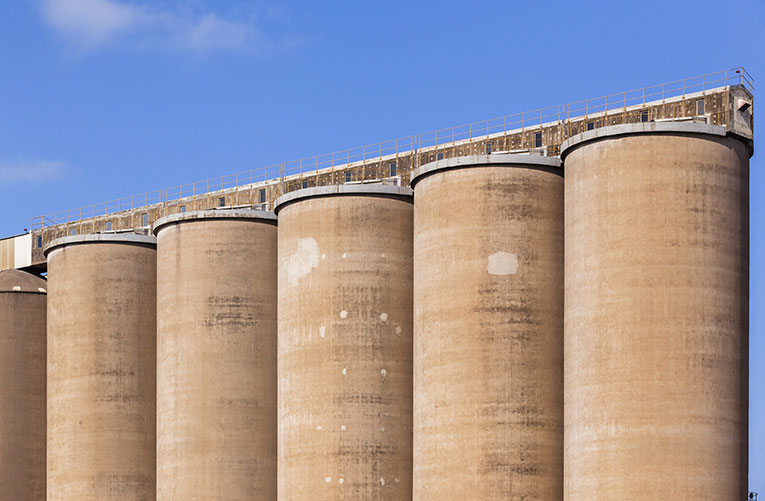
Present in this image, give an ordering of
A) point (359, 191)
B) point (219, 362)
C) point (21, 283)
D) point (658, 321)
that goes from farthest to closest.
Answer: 1. point (21, 283)
2. point (219, 362)
3. point (359, 191)
4. point (658, 321)

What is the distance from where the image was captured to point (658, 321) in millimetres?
52156

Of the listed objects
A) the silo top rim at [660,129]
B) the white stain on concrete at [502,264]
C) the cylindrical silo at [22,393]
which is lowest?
the cylindrical silo at [22,393]

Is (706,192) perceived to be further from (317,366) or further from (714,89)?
(317,366)

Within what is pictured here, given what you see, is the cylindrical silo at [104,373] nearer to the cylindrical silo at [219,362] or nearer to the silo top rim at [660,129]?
the cylindrical silo at [219,362]

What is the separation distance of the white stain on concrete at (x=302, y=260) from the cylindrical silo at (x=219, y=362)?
4211 millimetres

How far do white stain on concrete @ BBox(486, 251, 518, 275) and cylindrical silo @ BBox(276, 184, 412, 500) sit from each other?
6498mm

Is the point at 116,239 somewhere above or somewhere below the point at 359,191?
below

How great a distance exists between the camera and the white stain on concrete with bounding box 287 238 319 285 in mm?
62719

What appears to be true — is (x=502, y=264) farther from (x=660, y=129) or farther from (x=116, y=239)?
(x=116, y=239)

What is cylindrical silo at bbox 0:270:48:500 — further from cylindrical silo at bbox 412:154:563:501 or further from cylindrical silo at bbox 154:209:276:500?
cylindrical silo at bbox 412:154:563:501

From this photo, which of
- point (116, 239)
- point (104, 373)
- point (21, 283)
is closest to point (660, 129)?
point (116, 239)

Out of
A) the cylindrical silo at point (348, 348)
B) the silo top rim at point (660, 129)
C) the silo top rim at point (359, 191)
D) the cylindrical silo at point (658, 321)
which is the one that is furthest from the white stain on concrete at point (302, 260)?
the silo top rim at point (660, 129)

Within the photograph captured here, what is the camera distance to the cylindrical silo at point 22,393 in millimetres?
78250

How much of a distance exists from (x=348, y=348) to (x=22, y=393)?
25.0 m
